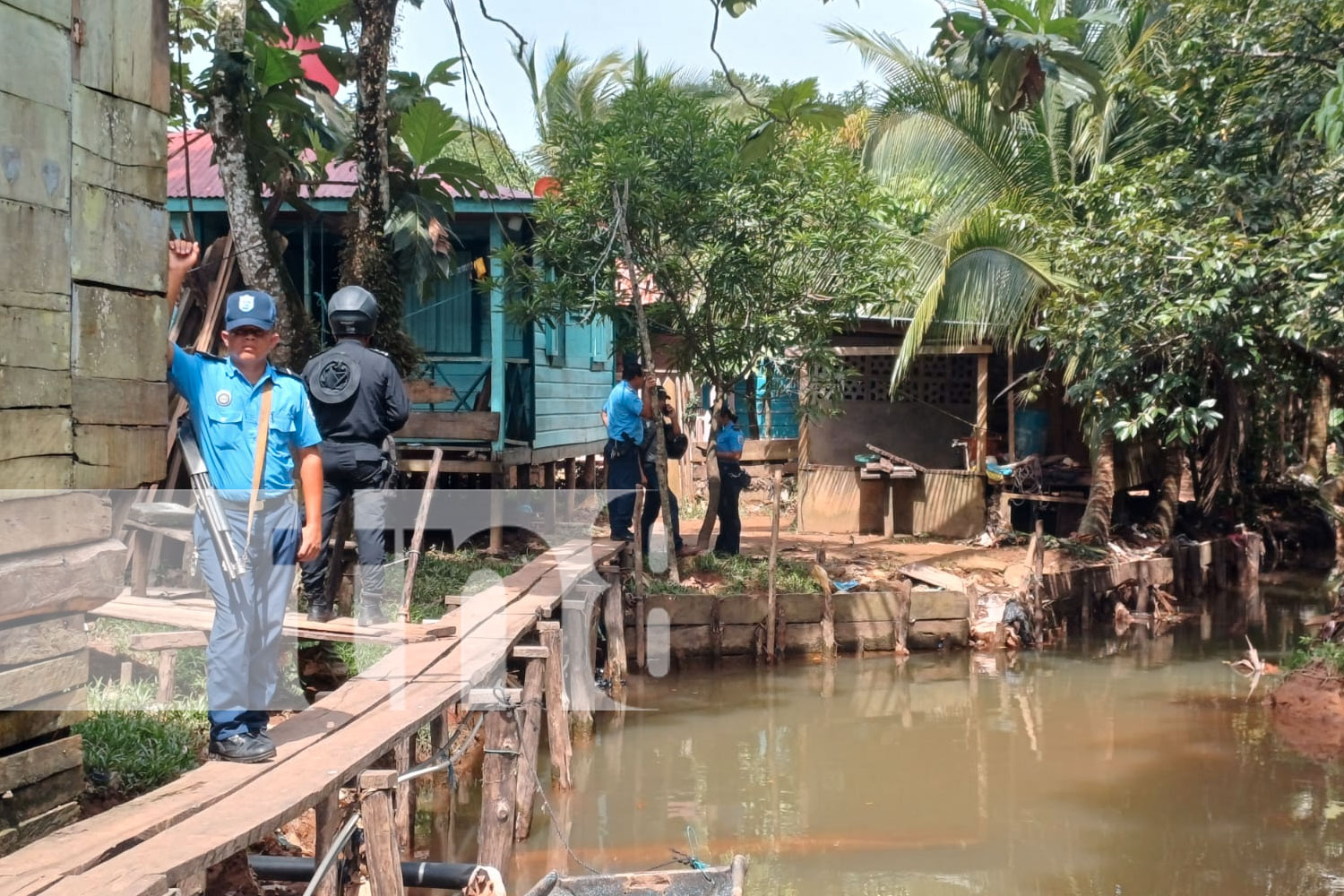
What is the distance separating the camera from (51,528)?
3676mm

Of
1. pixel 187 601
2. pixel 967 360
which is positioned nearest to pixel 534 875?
pixel 187 601

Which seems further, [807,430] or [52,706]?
[807,430]

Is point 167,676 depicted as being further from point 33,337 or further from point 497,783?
point 33,337

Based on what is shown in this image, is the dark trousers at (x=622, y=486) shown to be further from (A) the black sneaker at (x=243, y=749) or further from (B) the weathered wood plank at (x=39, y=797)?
(B) the weathered wood plank at (x=39, y=797)

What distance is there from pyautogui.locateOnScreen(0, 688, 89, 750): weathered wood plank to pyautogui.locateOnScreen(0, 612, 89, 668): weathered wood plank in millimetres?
59

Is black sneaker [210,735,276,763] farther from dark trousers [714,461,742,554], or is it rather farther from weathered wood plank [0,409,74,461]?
dark trousers [714,461,742,554]

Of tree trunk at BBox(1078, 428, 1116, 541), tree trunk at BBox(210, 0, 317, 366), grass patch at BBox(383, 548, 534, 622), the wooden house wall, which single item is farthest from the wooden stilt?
tree trunk at BBox(1078, 428, 1116, 541)

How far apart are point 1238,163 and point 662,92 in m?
4.63

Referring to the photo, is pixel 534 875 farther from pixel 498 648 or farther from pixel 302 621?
pixel 302 621

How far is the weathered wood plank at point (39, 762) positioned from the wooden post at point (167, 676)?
2.45 meters

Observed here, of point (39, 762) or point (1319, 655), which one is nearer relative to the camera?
point (39, 762)

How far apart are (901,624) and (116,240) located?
906 cm

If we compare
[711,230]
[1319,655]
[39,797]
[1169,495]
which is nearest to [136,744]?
[39,797]

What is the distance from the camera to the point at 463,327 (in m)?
12.7
